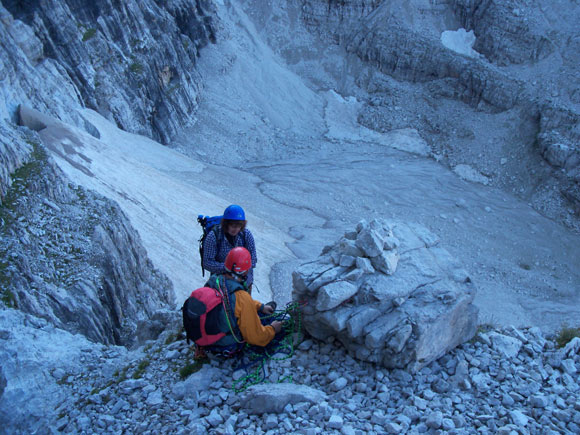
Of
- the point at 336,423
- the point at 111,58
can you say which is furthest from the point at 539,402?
the point at 111,58

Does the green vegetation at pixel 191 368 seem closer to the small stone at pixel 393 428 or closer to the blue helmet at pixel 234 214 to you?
the blue helmet at pixel 234 214

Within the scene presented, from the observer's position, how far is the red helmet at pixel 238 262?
5469 mm

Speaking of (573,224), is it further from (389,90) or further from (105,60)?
(105,60)

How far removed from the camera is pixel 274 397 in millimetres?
4945

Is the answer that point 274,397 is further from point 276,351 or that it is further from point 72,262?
point 72,262

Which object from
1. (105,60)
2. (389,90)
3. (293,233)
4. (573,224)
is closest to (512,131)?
(573,224)

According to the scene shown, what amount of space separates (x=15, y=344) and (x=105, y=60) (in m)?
22.3

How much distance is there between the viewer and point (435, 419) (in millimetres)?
4641

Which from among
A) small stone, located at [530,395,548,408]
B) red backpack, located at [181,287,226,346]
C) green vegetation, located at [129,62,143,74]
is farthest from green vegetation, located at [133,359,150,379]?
green vegetation, located at [129,62,143,74]

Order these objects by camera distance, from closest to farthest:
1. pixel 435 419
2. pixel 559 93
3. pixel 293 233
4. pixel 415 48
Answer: pixel 435 419, pixel 293 233, pixel 559 93, pixel 415 48

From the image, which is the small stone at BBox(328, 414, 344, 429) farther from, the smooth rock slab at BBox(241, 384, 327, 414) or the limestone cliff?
the limestone cliff

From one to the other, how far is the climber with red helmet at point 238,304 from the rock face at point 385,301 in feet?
2.88

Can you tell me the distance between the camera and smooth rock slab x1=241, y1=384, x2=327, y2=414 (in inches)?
194

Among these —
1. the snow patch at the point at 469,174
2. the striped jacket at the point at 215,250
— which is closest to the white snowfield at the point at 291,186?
the snow patch at the point at 469,174
